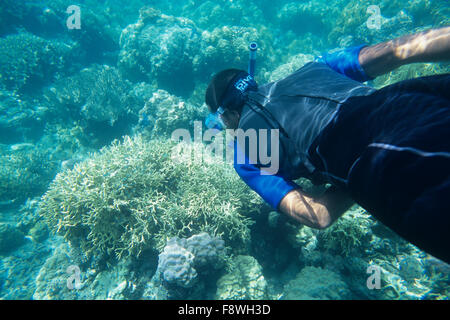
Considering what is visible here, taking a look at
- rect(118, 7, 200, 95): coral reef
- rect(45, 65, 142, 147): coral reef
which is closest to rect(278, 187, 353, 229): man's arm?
rect(45, 65, 142, 147): coral reef

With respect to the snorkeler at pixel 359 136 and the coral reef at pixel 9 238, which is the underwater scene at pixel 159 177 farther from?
the snorkeler at pixel 359 136

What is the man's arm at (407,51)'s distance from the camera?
76.4 inches

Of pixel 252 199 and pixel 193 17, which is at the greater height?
pixel 193 17

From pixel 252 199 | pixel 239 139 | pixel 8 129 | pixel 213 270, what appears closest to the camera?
pixel 239 139

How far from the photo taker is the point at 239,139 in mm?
2275

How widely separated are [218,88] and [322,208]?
1.69 meters

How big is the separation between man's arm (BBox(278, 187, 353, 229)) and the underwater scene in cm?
157

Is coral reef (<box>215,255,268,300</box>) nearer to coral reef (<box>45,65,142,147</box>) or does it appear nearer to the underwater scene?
the underwater scene

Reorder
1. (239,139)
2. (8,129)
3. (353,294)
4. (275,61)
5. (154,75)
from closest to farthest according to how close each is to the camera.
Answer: (239,139) < (353,294) < (154,75) < (8,129) < (275,61)

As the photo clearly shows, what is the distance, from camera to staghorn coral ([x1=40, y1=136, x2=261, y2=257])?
12.4ft

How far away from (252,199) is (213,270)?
148 centimetres
